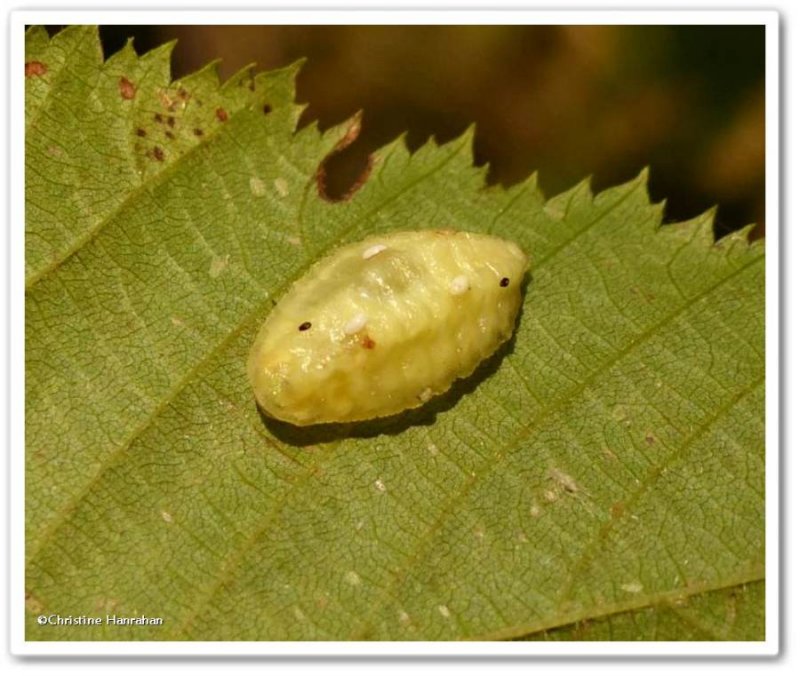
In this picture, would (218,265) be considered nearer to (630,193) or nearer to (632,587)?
(630,193)

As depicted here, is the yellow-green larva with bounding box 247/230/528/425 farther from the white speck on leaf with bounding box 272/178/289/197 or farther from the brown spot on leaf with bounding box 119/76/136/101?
the brown spot on leaf with bounding box 119/76/136/101

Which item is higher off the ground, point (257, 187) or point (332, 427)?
point (257, 187)

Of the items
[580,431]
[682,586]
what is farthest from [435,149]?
[682,586]

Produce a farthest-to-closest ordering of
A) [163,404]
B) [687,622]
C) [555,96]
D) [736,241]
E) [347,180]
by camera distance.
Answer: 1. [555,96]
2. [347,180]
3. [736,241]
4. [163,404]
5. [687,622]

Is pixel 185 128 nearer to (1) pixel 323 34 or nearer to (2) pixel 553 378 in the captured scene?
(1) pixel 323 34

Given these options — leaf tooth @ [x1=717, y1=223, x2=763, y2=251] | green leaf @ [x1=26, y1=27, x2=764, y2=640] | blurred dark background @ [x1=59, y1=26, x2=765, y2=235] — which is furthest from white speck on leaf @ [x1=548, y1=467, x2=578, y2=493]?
blurred dark background @ [x1=59, y1=26, x2=765, y2=235]

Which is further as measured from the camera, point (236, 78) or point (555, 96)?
point (555, 96)

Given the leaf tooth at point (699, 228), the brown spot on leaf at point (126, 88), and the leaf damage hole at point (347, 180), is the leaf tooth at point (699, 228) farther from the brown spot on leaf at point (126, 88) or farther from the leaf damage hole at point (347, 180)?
the brown spot on leaf at point (126, 88)

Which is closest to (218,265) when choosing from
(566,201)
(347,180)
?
(347,180)
